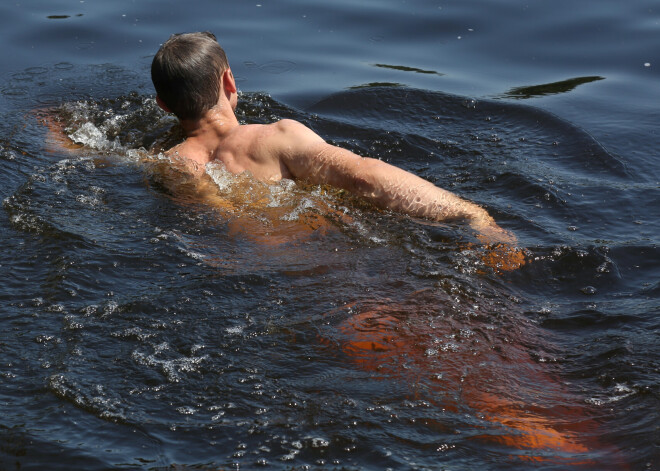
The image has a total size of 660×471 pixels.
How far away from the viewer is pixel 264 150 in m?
4.77

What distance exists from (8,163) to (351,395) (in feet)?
10.4

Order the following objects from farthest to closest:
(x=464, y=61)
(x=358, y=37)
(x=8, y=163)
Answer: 1. (x=358, y=37)
2. (x=464, y=61)
3. (x=8, y=163)

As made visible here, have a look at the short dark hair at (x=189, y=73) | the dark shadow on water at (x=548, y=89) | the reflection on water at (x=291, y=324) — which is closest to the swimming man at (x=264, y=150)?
the short dark hair at (x=189, y=73)

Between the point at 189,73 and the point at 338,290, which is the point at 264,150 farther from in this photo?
the point at 338,290

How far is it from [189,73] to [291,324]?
6.55 ft

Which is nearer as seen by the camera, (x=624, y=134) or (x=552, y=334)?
(x=552, y=334)

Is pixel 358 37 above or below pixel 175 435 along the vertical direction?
above

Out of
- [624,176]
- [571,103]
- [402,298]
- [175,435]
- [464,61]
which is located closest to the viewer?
[175,435]

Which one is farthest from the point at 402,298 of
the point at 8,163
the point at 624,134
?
the point at 624,134

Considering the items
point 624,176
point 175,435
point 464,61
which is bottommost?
point 175,435

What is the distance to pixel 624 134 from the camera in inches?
248

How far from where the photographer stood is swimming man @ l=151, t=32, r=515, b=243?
4586 millimetres

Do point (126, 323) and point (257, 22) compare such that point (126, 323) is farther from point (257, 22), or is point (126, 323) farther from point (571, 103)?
point (257, 22)

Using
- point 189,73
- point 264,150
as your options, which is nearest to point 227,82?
point 189,73
